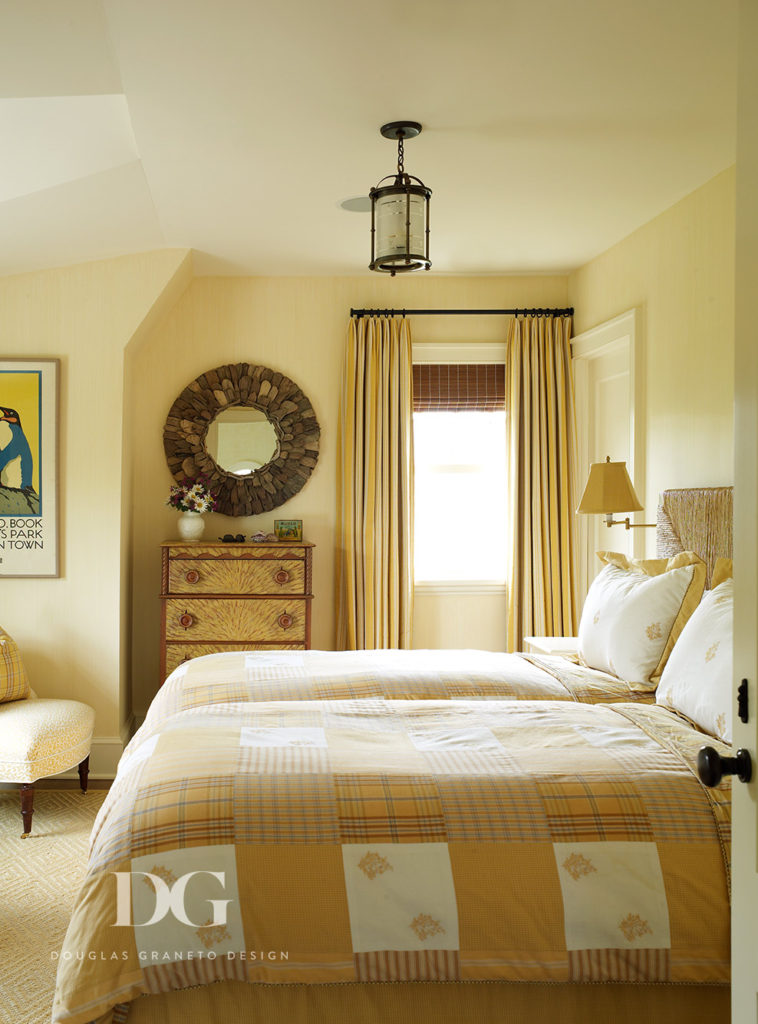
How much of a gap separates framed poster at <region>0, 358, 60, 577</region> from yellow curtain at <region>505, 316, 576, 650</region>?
7.99 ft

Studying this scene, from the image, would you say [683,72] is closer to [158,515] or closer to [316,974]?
[316,974]

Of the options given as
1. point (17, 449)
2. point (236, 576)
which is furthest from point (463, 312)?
point (17, 449)

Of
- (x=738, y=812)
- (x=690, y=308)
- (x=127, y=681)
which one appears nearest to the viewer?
(x=738, y=812)

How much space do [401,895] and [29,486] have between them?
3291 millimetres

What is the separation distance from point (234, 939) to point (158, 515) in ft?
11.7

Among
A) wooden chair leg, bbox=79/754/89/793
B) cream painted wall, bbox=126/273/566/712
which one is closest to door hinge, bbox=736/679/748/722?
wooden chair leg, bbox=79/754/89/793

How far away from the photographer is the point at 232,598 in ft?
14.7

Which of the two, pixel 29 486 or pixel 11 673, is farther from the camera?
pixel 29 486

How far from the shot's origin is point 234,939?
5.41 ft

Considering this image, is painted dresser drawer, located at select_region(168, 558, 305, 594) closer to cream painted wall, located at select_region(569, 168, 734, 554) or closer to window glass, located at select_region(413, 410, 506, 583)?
window glass, located at select_region(413, 410, 506, 583)

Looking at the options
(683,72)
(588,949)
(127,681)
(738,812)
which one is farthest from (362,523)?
(738,812)

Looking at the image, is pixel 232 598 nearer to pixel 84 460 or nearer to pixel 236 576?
pixel 236 576

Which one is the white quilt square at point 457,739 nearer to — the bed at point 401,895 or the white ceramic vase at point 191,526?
the bed at point 401,895

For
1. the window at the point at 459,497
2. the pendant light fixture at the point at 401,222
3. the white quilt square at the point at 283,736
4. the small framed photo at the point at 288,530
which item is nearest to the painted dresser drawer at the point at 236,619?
the small framed photo at the point at 288,530
